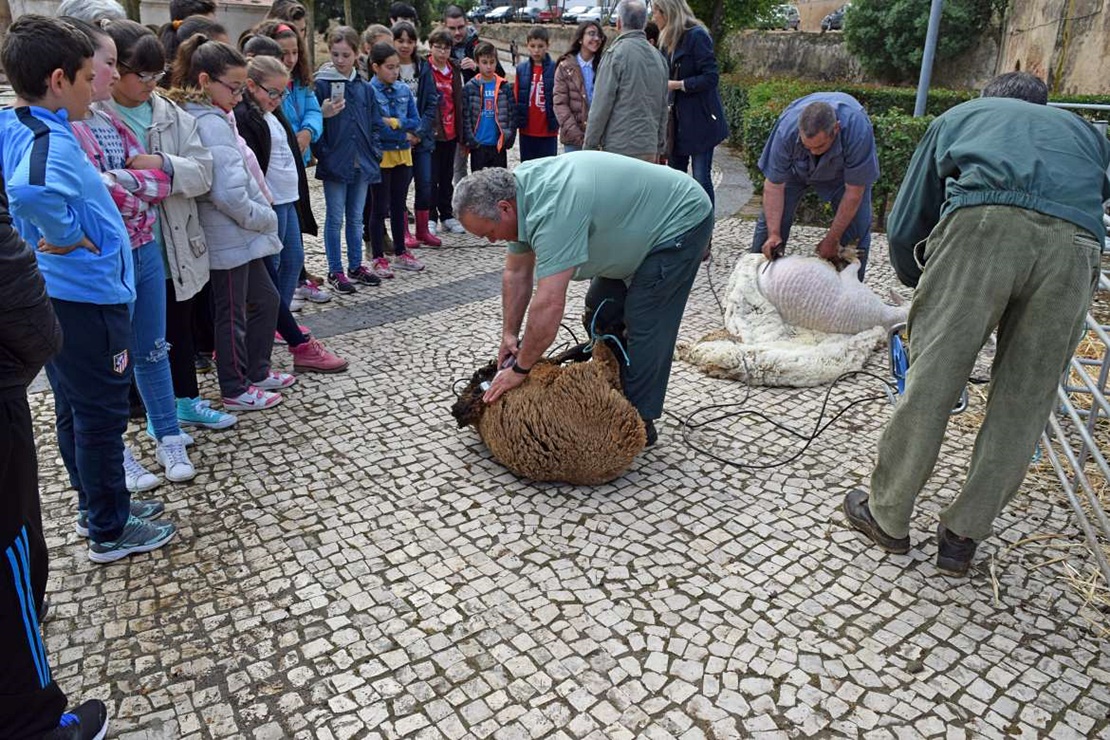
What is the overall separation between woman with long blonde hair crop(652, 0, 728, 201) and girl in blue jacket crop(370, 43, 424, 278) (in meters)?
2.44

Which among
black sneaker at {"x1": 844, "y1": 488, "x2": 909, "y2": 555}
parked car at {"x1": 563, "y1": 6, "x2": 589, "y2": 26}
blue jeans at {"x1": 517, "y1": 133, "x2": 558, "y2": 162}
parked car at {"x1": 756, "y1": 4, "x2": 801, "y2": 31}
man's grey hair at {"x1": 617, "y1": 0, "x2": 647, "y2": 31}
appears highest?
parked car at {"x1": 563, "y1": 6, "x2": 589, "y2": 26}

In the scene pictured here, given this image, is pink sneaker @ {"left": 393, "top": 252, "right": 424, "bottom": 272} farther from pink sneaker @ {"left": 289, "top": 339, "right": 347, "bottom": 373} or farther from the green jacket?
the green jacket

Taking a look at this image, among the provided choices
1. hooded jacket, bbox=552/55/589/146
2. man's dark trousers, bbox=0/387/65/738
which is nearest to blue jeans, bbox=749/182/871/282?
hooded jacket, bbox=552/55/589/146

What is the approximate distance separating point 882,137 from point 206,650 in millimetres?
8659

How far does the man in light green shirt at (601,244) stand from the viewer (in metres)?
3.58

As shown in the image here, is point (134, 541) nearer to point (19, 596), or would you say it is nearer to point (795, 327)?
point (19, 596)

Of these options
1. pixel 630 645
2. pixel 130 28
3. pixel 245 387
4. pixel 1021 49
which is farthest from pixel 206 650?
pixel 1021 49

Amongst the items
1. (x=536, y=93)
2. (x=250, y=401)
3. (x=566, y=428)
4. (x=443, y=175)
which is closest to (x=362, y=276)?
(x=443, y=175)

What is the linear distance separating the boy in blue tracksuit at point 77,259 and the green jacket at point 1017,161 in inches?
130

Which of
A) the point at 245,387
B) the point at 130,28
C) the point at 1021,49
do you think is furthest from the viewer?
the point at 1021,49

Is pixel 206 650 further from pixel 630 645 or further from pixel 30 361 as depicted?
pixel 630 645

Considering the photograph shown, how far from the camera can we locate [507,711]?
8.57ft

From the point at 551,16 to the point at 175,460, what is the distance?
164 ft

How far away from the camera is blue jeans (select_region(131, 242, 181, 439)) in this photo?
12.2 ft
